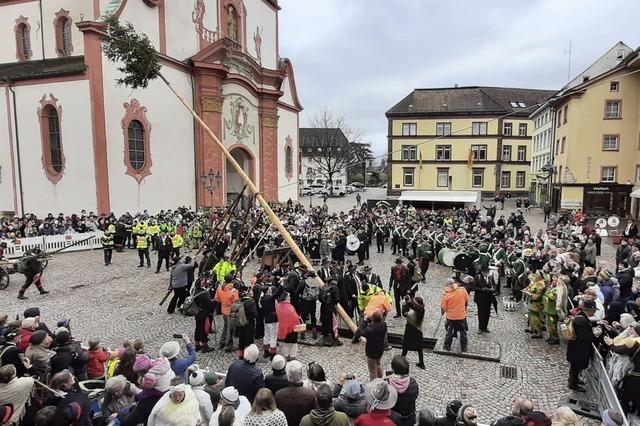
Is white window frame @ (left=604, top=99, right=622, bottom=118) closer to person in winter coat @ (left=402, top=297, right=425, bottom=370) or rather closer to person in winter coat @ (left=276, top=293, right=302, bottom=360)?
Answer: person in winter coat @ (left=402, top=297, right=425, bottom=370)

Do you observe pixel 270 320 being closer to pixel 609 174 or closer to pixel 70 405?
pixel 70 405

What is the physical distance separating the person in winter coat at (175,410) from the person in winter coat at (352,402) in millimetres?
1580

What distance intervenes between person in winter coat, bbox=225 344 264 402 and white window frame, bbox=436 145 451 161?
49.4 meters

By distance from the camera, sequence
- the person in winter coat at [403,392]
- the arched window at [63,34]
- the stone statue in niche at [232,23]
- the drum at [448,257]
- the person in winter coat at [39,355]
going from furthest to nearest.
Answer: the stone statue in niche at [232,23], the arched window at [63,34], the drum at [448,257], the person in winter coat at [39,355], the person in winter coat at [403,392]

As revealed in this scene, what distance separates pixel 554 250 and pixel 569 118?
2552cm

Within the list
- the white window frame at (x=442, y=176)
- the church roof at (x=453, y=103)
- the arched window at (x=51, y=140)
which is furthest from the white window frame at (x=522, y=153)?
the arched window at (x=51, y=140)

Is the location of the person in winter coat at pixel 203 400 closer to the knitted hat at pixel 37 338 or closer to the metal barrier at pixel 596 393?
the knitted hat at pixel 37 338

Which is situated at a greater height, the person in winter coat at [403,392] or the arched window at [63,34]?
the arched window at [63,34]

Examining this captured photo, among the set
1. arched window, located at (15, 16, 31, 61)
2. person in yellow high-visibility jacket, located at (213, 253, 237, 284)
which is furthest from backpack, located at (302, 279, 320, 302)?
arched window, located at (15, 16, 31, 61)

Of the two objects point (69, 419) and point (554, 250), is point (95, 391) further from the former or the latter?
point (554, 250)

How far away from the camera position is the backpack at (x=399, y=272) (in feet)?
36.2

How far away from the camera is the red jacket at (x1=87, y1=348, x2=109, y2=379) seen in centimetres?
623

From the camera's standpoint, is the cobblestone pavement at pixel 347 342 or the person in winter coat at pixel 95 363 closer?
the person in winter coat at pixel 95 363

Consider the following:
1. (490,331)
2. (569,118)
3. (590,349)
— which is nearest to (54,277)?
(490,331)
